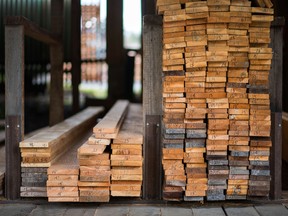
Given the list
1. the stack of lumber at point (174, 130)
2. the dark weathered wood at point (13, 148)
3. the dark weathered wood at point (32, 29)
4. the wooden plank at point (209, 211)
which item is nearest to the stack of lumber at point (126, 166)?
the stack of lumber at point (174, 130)

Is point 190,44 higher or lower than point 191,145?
higher

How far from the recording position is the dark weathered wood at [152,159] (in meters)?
6.25

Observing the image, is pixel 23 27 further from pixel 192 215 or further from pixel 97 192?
pixel 192 215

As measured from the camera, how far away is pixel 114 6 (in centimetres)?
1176

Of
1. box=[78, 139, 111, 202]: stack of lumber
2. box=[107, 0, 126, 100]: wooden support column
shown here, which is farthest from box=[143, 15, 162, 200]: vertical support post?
box=[107, 0, 126, 100]: wooden support column

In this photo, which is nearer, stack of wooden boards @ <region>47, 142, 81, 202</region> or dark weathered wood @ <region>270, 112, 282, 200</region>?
stack of wooden boards @ <region>47, 142, 81, 202</region>

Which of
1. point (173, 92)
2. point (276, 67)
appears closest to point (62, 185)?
point (173, 92)

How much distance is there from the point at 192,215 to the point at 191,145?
89 centimetres

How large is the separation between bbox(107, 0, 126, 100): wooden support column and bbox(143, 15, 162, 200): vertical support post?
19.0 ft

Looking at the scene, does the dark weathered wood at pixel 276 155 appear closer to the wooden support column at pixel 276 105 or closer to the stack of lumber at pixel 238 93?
the wooden support column at pixel 276 105

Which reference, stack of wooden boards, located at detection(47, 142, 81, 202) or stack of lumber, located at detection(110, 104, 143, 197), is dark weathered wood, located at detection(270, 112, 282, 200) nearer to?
stack of lumber, located at detection(110, 104, 143, 197)

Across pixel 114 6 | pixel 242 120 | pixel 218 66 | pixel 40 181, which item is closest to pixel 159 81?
pixel 218 66

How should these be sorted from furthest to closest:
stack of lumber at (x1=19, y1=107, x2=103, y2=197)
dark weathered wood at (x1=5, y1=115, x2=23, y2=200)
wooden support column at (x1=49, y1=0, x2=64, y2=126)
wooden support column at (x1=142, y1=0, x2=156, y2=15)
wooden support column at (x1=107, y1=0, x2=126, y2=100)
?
wooden support column at (x1=107, y1=0, x2=126, y2=100)
wooden support column at (x1=49, y1=0, x2=64, y2=126)
wooden support column at (x1=142, y1=0, x2=156, y2=15)
dark weathered wood at (x1=5, y1=115, x2=23, y2=200)
stack of lumber at (x1=19, y1=107, x2=103, y2=197)

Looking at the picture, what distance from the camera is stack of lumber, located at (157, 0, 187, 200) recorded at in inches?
234
